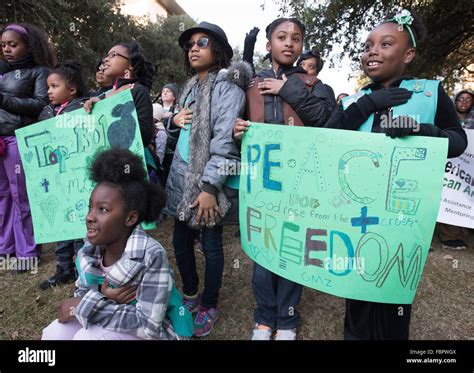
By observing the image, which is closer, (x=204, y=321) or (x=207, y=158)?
(x=207, y=158)

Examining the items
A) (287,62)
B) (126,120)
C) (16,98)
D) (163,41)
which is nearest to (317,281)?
(287,62)

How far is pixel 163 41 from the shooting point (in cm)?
1938

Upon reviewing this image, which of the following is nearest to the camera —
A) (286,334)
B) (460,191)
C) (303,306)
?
(286,334)

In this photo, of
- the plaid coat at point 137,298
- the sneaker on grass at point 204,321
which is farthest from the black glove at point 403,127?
the sneaker on grass at point 204,321

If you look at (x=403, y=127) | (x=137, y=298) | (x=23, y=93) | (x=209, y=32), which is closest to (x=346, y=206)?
(x=403, y=127)

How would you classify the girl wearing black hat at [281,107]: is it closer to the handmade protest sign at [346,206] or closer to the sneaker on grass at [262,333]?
the sneaker on grass at [262,333]

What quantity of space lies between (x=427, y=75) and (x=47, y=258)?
8686mm

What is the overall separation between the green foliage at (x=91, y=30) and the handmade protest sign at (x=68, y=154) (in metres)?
0.88

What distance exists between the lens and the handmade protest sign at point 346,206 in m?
1.62

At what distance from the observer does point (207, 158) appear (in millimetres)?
2232

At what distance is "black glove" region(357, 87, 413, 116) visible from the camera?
1.68 m

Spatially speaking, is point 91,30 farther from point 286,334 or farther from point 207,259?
point 286,334

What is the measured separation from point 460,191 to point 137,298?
164 inches
